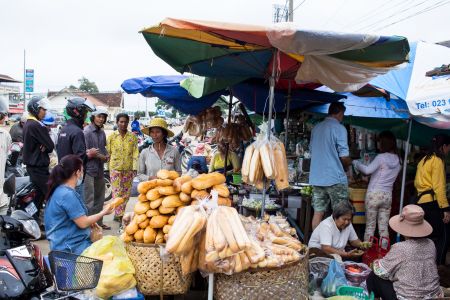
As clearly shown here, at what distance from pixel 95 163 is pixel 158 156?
4.18 feet

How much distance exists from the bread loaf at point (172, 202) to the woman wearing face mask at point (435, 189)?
339 cm

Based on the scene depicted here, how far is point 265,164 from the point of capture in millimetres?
Answer: 3555

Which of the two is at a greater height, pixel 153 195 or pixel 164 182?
pixel 164 182

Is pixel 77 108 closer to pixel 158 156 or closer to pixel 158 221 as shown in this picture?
pixel 158 156

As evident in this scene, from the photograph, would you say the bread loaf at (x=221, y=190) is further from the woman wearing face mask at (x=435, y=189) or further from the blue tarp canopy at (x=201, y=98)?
the woman wearing face mask at (x=435, y=189)

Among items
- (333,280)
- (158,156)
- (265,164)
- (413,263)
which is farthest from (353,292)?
(158,156)

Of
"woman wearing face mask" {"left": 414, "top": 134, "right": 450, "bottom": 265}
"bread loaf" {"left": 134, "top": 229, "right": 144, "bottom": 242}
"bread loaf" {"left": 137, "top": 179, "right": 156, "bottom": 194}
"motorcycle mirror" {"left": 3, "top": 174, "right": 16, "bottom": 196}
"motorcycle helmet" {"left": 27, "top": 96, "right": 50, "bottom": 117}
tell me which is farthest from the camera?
"motorcycle helmet" {"left": 27, "top": 96, "right": 50, "bottom": 117}

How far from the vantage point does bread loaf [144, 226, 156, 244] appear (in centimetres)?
316

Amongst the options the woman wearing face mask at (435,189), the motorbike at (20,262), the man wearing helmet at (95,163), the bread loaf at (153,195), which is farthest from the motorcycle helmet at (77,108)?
the woman wearing face mask at (435,189)

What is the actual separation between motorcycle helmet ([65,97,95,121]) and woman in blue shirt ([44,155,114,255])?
96.8 inches

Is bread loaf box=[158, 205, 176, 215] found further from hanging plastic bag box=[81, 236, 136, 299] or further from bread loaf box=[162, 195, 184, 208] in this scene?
hanging plastic bag box=[81, 236, 136, 299]

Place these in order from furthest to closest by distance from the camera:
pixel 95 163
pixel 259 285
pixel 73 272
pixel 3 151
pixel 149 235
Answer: pixel 95 163
pixel 3 151
pixel 149 235
pixel 259 285
pixel 73 272

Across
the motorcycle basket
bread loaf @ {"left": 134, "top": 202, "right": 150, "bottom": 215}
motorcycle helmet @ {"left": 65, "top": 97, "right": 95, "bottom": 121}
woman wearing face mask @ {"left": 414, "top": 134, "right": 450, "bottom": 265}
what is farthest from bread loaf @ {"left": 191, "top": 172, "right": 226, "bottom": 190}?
motorcycle helmet @ {"left": 65, "top": 97, "right": 95, "bottom": 121}

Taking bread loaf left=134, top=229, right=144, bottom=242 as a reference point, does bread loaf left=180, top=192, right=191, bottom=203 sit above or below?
above
